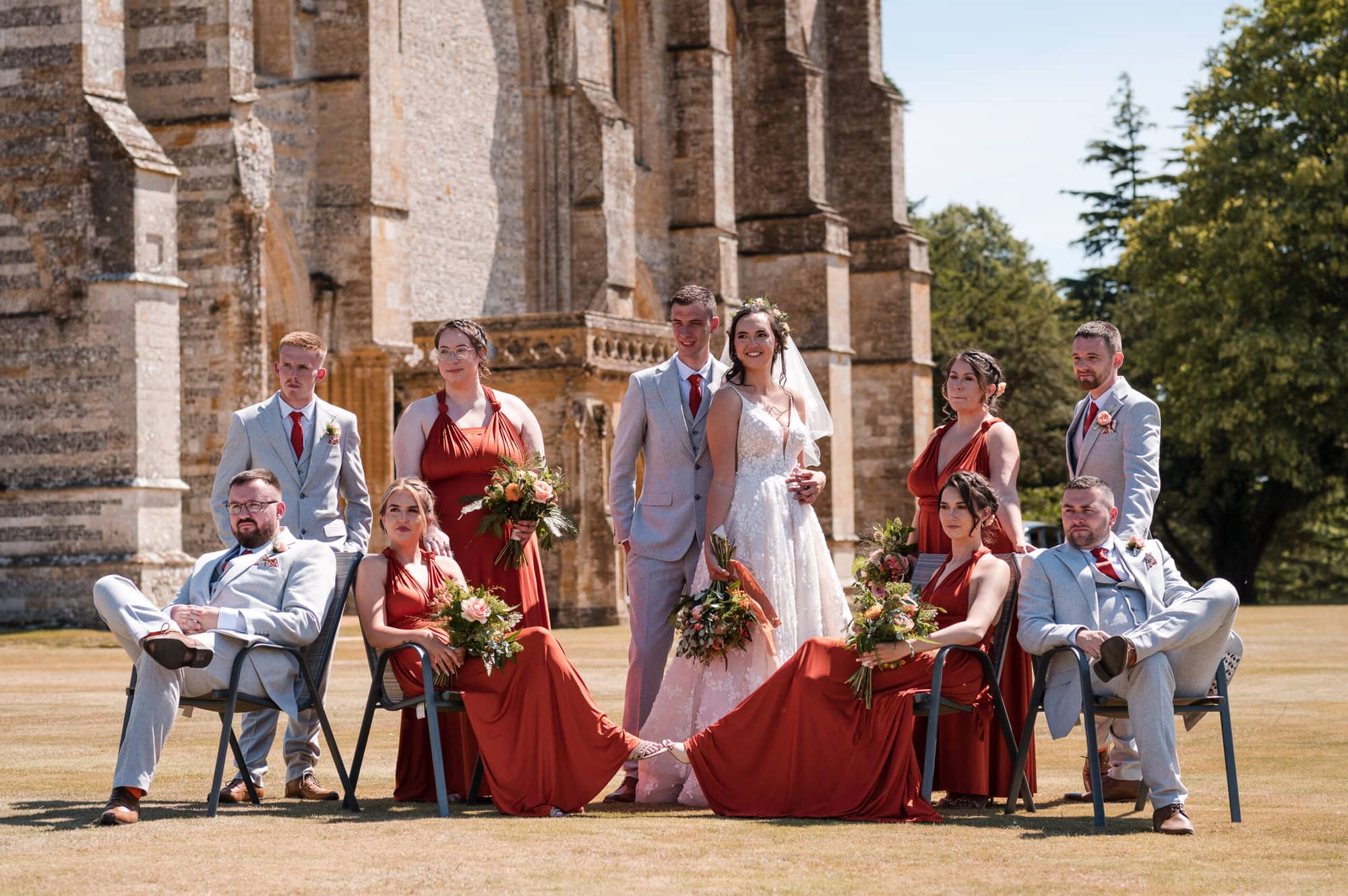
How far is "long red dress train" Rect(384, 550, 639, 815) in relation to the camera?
826 cm

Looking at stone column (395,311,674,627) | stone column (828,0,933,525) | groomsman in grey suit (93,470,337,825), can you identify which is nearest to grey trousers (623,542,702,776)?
groomsman in grey suit (93,470,337,825)

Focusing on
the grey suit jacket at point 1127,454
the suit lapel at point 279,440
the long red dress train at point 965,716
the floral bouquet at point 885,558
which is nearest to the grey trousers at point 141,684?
the suit lapel at point 279,440

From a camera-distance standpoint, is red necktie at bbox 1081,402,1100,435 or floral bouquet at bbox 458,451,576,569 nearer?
floral bouquet at bbox 458,451,576,569

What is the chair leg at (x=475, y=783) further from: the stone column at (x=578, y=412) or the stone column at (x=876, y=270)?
the stone column at (x=876, y=270)

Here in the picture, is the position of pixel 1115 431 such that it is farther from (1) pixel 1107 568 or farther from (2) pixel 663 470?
(2) pixel 663 470

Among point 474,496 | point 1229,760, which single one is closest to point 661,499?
point 474,496

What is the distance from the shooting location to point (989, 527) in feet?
29.1

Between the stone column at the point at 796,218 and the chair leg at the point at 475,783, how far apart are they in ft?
99.2

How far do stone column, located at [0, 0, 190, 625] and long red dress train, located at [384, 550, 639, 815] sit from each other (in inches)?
518

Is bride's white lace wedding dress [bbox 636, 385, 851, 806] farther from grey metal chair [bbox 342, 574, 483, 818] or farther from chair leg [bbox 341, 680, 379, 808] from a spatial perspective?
chair leg [bbox 341, 680, 379, 808]

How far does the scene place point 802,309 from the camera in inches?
1549

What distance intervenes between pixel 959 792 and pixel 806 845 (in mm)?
1653

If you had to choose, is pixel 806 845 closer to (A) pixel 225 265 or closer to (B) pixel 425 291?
(A) pixel 225 265

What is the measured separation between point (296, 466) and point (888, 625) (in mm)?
2963
